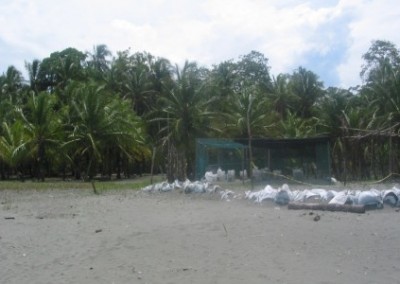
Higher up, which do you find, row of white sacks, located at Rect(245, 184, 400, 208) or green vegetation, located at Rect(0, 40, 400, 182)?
green vegetation, located at Rect(0, 40, 400, 182)

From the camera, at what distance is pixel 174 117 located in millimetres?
40531

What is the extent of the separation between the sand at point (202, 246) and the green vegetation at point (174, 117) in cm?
1910

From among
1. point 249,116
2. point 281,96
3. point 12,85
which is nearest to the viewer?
point 249,116

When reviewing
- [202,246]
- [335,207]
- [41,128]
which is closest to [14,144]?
[41,128]

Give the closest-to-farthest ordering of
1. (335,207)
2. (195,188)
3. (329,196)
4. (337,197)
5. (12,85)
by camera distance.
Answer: (335,207), (337,197), (329,196), (195,188), (12,85)

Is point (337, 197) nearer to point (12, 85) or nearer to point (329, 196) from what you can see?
point (329, 196)

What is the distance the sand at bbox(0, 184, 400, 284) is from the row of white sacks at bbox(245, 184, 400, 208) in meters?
0.41

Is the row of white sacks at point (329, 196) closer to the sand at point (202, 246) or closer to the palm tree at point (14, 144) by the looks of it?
the sand at point (202, 246)

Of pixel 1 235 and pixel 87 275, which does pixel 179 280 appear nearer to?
pixel 87 275

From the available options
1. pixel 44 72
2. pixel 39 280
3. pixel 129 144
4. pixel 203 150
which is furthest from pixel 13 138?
pixel 39 280

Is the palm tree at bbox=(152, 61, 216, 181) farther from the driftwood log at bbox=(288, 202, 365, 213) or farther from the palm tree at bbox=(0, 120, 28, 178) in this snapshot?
the driftwood log at bbox=(288, 202, 365, 213)

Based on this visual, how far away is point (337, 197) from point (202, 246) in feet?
18.4

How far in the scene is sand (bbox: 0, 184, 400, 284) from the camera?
7.86m

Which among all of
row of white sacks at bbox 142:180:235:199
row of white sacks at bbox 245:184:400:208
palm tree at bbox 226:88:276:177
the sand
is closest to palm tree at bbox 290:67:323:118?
palm tree at bbox 226:88:276:177
